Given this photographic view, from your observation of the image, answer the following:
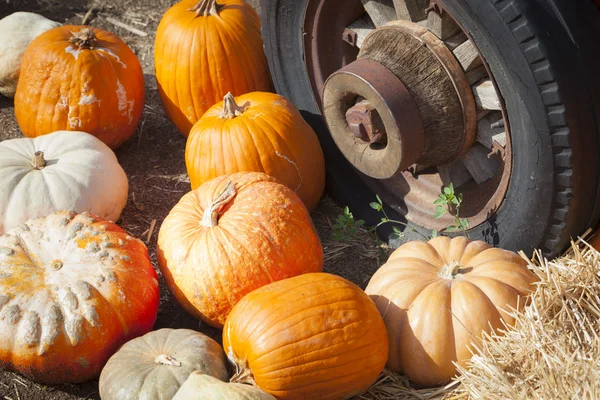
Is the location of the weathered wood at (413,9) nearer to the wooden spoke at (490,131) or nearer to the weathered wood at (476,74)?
the weathered wood at (476,74)

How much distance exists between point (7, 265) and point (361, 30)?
230 cm

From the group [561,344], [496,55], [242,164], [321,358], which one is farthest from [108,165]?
[561,344]

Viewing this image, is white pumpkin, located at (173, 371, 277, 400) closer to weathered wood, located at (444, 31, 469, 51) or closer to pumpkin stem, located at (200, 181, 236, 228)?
pumpkin stem, located at (200, 181, 236, 228)

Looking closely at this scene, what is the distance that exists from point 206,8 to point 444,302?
284cm

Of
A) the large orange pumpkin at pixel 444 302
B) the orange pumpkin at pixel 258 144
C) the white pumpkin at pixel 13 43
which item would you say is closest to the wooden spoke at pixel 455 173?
the large orange pumpkin at pixel 444 302

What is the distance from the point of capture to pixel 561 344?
2.73 meters

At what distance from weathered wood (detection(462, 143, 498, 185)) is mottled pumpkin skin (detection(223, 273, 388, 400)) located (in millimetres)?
1117

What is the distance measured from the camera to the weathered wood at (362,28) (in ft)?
13.8

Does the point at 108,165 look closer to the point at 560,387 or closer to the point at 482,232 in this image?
the point at 482,232

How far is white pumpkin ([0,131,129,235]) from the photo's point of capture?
4.06 m

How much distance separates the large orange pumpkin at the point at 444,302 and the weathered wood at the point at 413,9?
124 cm

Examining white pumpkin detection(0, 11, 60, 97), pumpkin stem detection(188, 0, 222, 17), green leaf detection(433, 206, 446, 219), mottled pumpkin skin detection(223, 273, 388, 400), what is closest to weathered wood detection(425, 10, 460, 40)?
green leaf detection(433, 206, 446, 219)

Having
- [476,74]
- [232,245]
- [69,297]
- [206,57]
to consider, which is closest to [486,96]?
[476,74]

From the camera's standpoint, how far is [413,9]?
3.83 m
